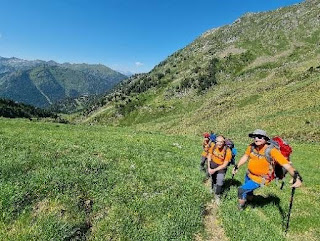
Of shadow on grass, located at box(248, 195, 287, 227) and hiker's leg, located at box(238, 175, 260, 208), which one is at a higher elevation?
hiker's leg, located at box(238, 175, 260, 208)

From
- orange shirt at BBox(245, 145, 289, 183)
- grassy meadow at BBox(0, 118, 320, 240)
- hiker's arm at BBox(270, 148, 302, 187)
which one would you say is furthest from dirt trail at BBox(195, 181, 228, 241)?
hiker's arm at BBox(270, 148, 302, 187)

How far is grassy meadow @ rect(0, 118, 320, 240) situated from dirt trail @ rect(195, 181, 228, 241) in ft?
0.61

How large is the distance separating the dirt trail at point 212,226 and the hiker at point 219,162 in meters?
0.71

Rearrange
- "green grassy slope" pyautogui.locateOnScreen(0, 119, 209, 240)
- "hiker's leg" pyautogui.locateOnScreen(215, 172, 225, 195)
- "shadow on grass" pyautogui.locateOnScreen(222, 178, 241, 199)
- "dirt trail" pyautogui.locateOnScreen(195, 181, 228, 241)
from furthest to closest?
"shadow on grass" pyautogui.locateOnScreen(222, 178, 241, 199), "hiker's leg" pyautogui.locateOnScreen(215, 172, 225, 195), "dirt trail" pyautogui.locateOnScreen(195, 181, 228, 241), "green grassy slope" pyautogui.locateOnScreen(0, 119, 209, 240)

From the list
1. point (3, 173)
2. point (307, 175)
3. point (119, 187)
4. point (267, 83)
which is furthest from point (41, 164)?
point (267, 83)

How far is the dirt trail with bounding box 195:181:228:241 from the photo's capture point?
1150cm

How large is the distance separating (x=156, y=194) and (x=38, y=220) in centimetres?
464

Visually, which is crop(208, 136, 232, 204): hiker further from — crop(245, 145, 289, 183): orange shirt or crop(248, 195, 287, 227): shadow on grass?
crop(245, 145, 289, 183): orange shirt

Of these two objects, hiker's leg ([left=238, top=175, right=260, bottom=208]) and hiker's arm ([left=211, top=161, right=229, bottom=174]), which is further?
hiker's arm ([left=211, top=161, right=229, bottom=174])

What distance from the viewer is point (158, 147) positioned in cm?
2608

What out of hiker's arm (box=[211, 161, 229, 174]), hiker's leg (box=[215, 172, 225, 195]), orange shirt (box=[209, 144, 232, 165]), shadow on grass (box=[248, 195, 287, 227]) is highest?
orange shirt (box=[209, 144, 232, 165])

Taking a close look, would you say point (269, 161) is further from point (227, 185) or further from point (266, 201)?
point (227, 185)

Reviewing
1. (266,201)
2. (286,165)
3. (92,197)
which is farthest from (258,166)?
(92,197)

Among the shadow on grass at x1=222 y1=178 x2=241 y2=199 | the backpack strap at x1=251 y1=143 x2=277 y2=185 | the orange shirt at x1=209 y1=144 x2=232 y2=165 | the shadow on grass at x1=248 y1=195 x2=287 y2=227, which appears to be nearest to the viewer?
the backpack strap at x1=251 y1=143 x2=277 y2=185
